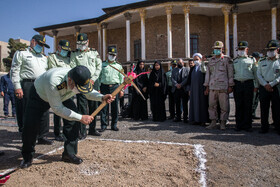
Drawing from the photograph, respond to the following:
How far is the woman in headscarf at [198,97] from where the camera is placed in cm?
638

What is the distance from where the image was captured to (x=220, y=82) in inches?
226

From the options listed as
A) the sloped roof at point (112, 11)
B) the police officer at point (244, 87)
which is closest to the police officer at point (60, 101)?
the police officer at point (244, 87)

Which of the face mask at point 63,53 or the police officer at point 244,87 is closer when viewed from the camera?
the face mask at point 63,53

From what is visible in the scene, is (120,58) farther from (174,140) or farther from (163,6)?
(174,140)

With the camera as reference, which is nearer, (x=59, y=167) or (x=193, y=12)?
(x=59, y=167)

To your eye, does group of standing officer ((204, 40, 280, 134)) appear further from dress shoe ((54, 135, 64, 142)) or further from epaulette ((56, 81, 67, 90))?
epaulette ((56, 81, 67, 90))

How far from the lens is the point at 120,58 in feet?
78.4

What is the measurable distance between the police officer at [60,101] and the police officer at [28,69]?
3.88 ft

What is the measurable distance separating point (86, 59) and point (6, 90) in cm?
595

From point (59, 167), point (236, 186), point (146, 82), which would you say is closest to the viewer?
point (236, 186)

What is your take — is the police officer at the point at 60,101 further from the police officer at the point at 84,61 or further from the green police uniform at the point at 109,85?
the green police uniform at the point at 109,85

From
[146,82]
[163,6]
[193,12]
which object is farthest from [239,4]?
[146,82]

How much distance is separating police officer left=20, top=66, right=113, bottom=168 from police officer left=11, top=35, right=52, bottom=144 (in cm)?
118

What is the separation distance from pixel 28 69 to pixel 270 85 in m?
5.35
